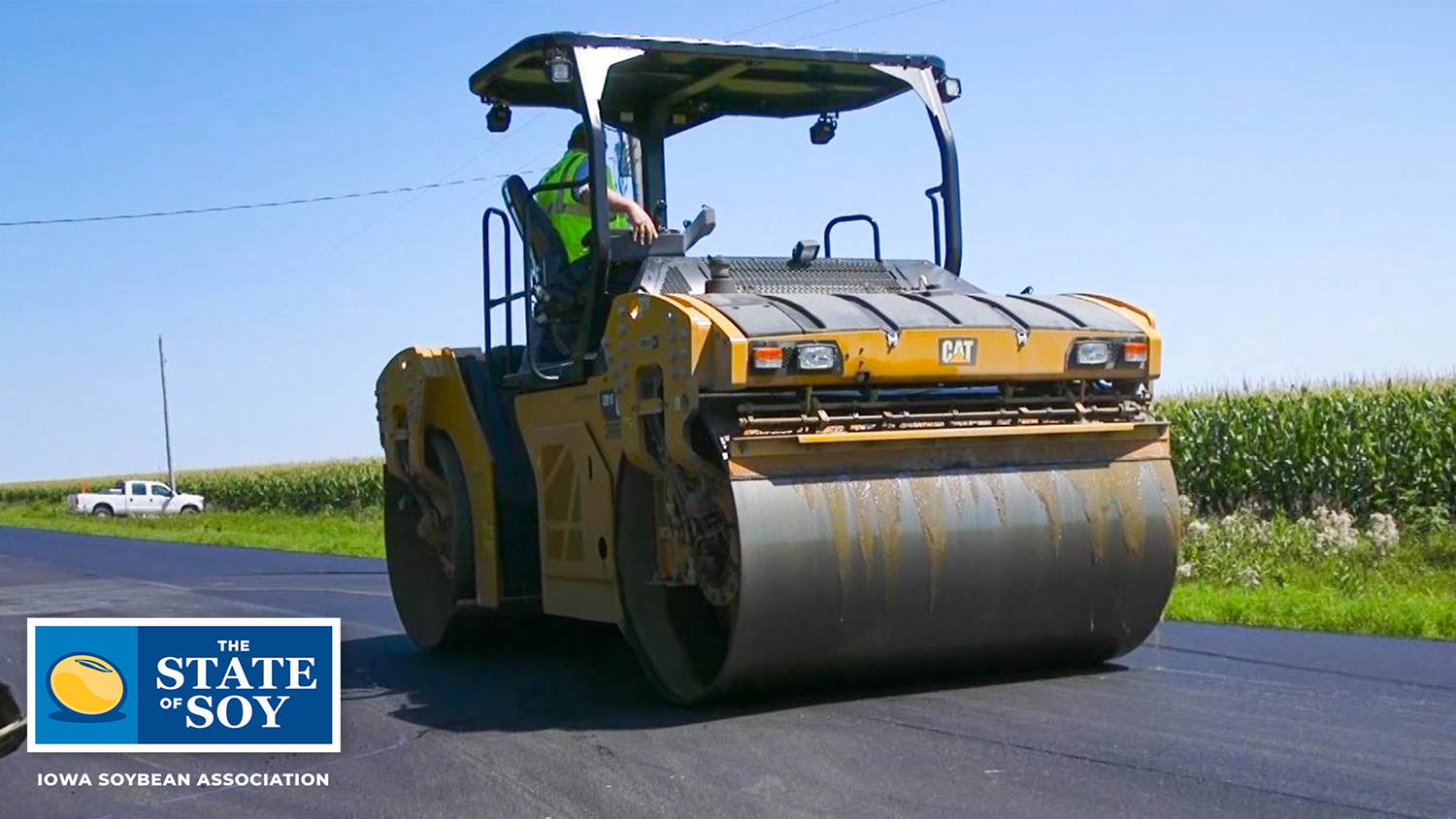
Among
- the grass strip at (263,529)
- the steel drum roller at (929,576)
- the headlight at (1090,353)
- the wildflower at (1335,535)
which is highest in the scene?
the headlight at (1090,353)

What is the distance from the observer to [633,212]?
24.9 feet

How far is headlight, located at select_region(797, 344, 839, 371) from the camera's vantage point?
244 inches

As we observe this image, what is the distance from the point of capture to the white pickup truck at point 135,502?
5322 centimetres

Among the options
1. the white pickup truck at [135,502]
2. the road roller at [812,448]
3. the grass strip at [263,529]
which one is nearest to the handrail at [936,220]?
the road roller at [812,448]

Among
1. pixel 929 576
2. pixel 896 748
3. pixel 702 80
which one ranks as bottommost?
pixel 896 748

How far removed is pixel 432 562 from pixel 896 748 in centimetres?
418

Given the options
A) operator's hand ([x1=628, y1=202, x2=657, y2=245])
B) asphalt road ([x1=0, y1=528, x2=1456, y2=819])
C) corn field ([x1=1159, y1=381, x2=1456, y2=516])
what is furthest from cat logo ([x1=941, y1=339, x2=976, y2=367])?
corn field ([x1=1159, y1=381, x2=1456, y2=516])

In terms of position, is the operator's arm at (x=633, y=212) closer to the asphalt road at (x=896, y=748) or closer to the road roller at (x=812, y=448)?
the road roller at (x=812, y=448)

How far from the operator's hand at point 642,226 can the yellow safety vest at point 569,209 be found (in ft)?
0.50

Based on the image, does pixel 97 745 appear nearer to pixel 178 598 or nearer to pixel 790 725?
pixel 790 725

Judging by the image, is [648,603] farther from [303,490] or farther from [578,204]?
[303,490]

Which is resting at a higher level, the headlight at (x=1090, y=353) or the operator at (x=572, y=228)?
the operator at (x=572, y=228)
